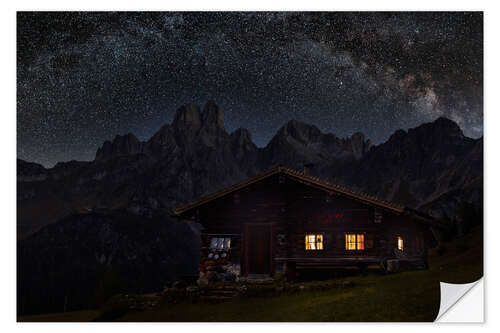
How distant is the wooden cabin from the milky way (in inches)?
229

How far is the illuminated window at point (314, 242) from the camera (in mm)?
20766

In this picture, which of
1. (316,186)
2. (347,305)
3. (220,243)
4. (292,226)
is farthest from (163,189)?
(347,305)

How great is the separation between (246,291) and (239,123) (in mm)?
14708

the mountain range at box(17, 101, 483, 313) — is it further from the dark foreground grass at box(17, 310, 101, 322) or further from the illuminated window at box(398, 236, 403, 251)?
the dark foreground grass at box(17, 310, 101, 322)

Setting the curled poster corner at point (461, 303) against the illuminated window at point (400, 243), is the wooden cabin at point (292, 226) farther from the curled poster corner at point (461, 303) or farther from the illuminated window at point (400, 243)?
the curled poster corner at point (461, 303)

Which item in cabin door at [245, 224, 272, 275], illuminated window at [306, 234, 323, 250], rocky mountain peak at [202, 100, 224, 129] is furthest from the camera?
rocky mountain peak at [202, 100, 224, 129]

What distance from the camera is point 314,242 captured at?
20.8m

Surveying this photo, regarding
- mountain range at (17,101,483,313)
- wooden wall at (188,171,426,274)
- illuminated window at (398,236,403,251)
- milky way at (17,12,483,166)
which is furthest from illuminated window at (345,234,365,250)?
mountain range at (17,101,483,313)

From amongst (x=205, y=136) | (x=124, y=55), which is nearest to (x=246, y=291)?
(x=124, y=55)

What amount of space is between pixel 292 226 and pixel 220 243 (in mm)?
3186

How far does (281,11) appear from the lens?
1911 cm

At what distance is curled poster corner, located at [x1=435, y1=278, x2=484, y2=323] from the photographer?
16.4m

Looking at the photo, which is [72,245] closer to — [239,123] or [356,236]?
[239,123]

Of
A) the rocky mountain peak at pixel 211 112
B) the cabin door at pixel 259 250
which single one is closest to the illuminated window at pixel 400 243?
the cabin door at pixel 259 250
